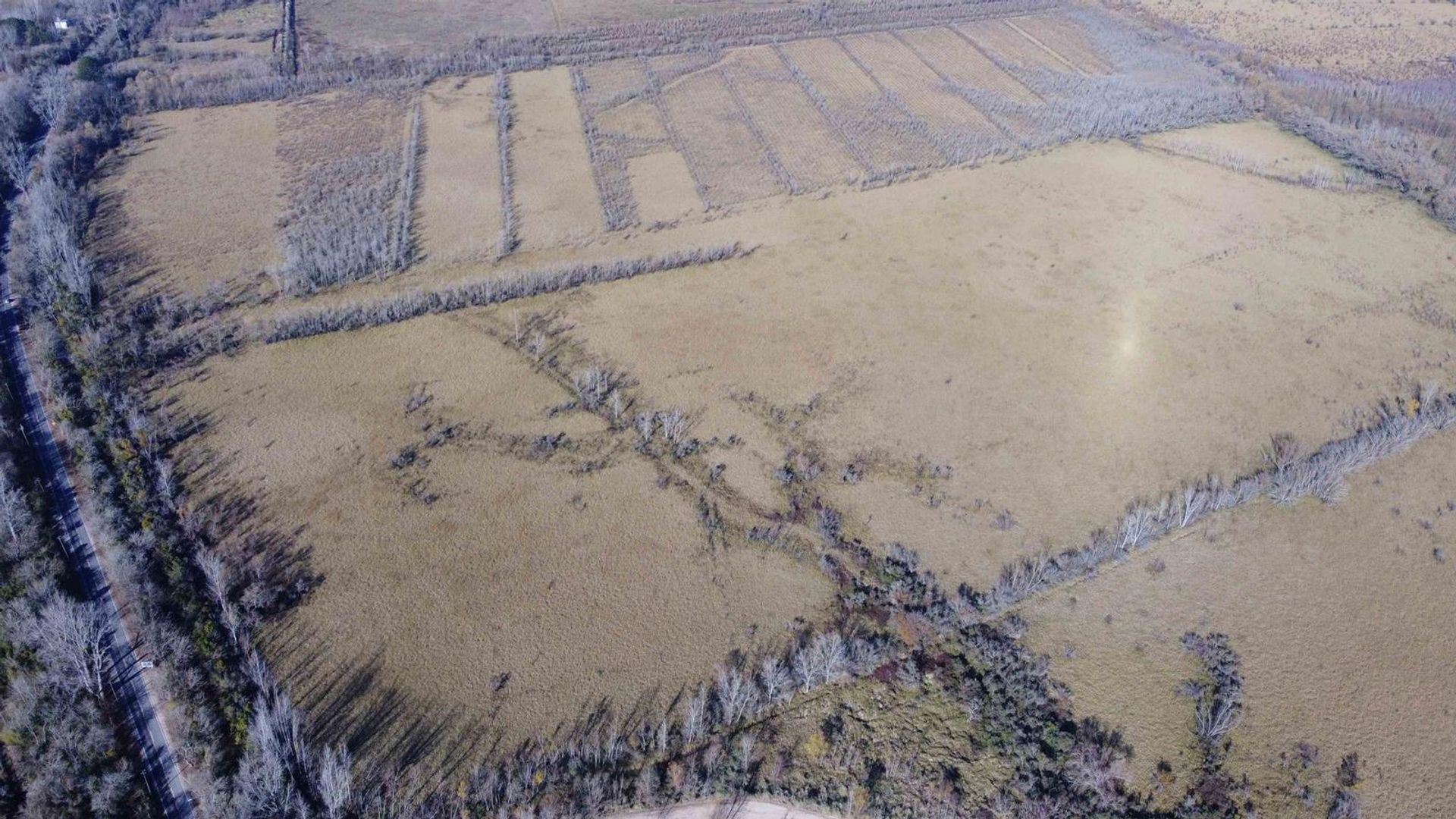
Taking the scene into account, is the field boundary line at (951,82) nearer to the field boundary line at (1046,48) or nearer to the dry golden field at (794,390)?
the dry golden field at (794,390)

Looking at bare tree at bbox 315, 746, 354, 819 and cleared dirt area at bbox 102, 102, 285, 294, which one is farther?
cleared dirt area at bbox 102, 102, 285, 294

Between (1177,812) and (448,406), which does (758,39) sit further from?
(1177,812)

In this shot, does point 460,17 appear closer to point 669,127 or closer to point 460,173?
point 669,127

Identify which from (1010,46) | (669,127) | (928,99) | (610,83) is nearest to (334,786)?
(669,127)

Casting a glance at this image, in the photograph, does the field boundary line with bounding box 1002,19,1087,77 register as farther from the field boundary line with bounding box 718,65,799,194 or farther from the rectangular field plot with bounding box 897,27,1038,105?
the field boundary line with bounding box 718,65,799,194

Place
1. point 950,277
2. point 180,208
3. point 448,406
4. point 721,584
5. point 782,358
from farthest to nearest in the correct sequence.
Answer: point 180,208
point 950,277
point 782,358
point 448,406
point 721,584

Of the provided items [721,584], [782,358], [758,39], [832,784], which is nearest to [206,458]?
[721,584]

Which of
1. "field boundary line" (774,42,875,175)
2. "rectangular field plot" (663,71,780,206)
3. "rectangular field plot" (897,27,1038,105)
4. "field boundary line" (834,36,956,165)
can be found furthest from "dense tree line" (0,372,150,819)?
"rectangular field plot" (897,27,1038,105)
